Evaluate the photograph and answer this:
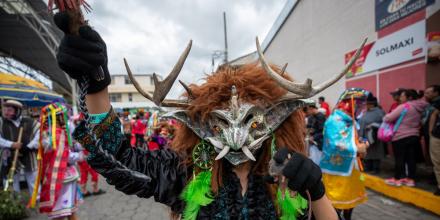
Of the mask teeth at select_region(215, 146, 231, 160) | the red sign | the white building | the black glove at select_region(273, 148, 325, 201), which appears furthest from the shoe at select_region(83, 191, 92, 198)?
the red sign

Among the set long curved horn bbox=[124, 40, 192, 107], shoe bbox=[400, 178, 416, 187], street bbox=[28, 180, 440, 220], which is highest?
long curved horn bbox=[124, 40, 192, 107]

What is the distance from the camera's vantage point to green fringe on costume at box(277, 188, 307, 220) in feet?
4.04

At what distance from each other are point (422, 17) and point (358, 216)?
4257 millimetres

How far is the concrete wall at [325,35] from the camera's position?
22.5 feet

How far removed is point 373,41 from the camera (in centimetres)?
634

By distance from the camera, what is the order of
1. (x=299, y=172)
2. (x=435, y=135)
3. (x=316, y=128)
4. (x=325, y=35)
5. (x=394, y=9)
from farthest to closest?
(x=325, y=35), (x=394, y=9), (x=316, y=128), (x=435, y=135), (x=299, y=172)

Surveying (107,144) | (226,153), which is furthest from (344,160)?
(107,144)

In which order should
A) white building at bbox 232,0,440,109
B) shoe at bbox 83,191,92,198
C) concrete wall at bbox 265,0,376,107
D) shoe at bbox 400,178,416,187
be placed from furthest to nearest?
concrete wall at bbox 265,0,376,107 < shoe at bbox 83,191,92,198 < white building at bbox 232,0,440,109 < shoe at bbox 400,178,416,187

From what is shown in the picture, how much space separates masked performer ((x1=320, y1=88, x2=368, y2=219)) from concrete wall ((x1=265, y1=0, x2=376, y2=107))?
7.15 feet

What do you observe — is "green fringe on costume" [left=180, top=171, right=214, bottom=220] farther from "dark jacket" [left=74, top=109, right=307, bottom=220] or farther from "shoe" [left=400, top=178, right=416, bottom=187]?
"shoe" [left=400, top=178, right=416, bottom=187]

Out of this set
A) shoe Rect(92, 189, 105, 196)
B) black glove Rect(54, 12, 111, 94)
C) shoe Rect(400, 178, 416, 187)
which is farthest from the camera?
shoe Rect(92, 189, 105, 196)

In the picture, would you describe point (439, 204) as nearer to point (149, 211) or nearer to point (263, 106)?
point (263, 106)

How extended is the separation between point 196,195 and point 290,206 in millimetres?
484

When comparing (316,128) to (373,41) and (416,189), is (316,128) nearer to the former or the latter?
(416,189)
